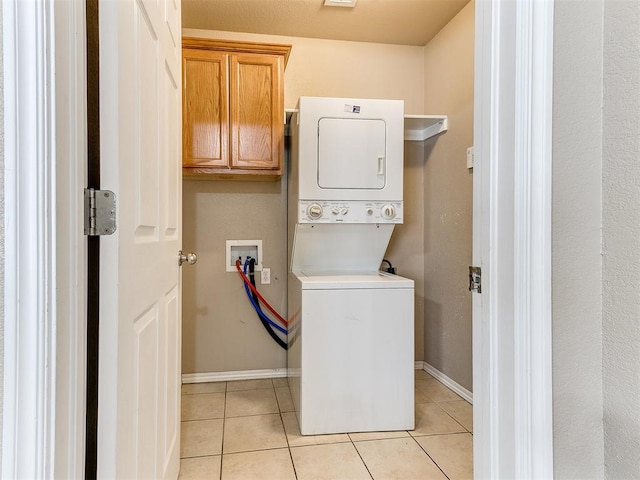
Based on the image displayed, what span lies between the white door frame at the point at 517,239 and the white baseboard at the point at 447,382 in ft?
5.62

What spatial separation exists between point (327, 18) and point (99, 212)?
7.48 ft

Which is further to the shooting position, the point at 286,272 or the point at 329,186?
the point at 286,272

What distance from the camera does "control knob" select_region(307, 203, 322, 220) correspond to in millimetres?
2156

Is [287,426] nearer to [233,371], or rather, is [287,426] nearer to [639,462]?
[233,371]

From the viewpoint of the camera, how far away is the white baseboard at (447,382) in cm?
236

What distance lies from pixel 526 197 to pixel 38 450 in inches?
35.8

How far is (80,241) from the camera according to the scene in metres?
0.66

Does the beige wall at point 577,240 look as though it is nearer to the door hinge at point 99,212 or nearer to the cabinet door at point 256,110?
the door hinge at point 99,212

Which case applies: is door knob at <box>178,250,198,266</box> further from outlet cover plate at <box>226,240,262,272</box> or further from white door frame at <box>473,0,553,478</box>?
outlet cover plate at <box>226,240,262,272</box>

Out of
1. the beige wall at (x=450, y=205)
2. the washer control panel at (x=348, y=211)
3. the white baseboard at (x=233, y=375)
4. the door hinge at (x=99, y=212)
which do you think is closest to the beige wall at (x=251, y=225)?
the white baseboard at (x=233, y=375)

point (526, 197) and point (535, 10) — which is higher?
point (535, 10)

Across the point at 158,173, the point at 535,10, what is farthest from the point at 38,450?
the point at 535,10

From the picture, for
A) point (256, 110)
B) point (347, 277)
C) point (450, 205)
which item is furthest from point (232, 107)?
point (450, 205)

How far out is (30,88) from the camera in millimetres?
542
